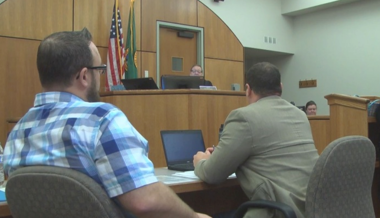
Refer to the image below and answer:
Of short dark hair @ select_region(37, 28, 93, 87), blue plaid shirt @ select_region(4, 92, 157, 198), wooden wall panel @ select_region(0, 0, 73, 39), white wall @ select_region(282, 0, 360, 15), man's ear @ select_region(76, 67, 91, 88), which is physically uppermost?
white wall @ select_region(282, 0, 360, 15)

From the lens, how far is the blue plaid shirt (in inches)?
39.0

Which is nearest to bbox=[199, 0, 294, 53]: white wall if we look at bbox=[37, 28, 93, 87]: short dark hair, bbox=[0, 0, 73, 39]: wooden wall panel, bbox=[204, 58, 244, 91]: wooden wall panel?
bbox=[204, 58, 244, 91]: wooden wall panel

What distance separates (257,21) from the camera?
8.25 meters

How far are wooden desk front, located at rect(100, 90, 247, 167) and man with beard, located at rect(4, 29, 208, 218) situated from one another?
8.07 feet

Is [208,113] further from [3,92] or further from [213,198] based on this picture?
[3,92]

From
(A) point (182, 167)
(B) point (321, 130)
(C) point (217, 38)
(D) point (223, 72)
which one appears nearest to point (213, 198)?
(A) point (182, 167)

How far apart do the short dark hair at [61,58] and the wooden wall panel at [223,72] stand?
6.10 metres

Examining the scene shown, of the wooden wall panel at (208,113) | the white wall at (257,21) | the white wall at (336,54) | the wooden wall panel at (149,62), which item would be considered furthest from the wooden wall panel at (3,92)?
the white wall at (336,54)

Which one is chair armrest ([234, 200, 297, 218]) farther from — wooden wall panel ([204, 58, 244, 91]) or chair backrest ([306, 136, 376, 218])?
wooden wall panel ([204, 58, 244, 91])

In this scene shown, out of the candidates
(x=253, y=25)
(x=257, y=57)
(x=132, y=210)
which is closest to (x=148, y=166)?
(x=132, y=210)

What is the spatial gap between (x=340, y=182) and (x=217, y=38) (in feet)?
19.9

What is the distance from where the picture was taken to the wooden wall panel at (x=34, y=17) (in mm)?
5262

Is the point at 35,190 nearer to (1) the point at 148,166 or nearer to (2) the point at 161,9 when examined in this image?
(1) the point at 148,166

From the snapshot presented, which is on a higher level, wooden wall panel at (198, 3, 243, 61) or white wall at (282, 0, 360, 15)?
white wall at (282, 0, 360, 15)
